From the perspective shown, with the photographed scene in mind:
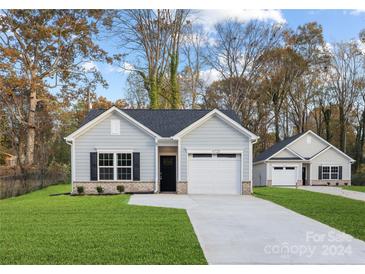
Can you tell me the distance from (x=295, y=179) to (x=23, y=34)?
2274cm

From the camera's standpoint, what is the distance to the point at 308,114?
36500 millimetres

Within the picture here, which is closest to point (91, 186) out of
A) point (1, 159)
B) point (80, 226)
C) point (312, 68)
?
point (80, 226)

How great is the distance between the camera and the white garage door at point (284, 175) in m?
26.2

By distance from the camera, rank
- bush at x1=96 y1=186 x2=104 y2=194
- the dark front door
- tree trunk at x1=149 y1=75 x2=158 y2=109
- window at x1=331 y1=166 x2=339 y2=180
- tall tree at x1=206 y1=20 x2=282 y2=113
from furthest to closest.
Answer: tall tree at x1=206 y1=20 x2=282 y2=113 → window at x1=331 y1=166 x2=339 y2=180 → tree trunk at x1=149 y1=75 x2=158 y2=109 → the dark front door → bush at x1=96 y1=186 x2=104 y2=194

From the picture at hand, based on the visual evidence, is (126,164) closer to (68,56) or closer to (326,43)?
(68,56)

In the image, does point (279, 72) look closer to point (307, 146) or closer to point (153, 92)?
point (307, 146)

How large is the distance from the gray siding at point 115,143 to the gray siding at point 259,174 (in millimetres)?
13039

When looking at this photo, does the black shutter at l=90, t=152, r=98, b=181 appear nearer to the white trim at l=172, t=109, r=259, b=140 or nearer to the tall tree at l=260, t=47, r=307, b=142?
the white trim at l=172, t=109, r=259, b=140

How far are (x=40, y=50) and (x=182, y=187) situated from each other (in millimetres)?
17049

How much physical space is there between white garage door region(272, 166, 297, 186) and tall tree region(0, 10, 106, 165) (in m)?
17.3

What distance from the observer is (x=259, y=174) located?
28172 mm

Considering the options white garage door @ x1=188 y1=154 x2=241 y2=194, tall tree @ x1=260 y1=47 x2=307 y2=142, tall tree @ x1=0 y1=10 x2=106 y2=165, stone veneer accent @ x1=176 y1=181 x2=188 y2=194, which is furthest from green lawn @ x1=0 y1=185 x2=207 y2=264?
tall tree @ x1=260 y1=47 x2=307 y2=142

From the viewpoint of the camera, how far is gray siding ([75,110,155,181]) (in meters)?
16.0

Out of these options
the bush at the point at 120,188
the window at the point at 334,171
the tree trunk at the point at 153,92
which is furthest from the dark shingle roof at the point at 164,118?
the window at the point at 334,171
